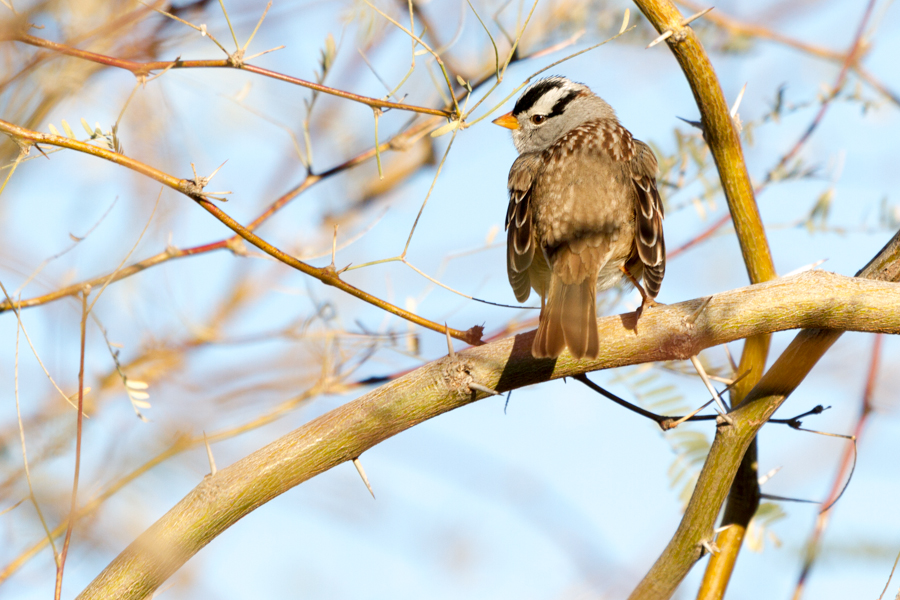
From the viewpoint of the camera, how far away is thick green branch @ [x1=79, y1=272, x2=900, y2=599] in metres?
2.08

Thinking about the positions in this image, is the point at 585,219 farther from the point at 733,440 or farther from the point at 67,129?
the point at 67,129

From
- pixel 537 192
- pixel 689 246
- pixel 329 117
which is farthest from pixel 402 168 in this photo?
pixel 689 246

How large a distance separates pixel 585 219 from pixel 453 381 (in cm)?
146

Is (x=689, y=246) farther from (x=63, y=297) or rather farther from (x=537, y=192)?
(x=63, y=297)

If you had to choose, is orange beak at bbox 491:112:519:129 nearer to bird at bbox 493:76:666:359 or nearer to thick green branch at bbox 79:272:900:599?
bird at bbox 493:76:666:359

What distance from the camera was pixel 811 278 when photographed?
7.57 feet

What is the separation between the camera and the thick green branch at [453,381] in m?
2.08

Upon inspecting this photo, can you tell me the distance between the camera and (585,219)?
3498mm

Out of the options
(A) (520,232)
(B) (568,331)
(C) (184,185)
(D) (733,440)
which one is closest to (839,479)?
(D) (733,440)

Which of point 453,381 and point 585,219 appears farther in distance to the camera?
point 585,219

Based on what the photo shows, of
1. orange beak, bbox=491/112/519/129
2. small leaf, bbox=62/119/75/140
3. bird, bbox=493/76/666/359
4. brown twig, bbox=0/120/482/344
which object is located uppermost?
orange beak, bbox=491/112/519/129

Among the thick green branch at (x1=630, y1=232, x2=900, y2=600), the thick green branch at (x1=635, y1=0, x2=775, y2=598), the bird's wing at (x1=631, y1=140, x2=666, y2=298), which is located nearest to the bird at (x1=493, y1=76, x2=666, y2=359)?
the bird's wing at (x1=631, y1=140, x2=666, y2=298)

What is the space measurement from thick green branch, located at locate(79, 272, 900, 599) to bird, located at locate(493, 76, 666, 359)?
2.31 feet

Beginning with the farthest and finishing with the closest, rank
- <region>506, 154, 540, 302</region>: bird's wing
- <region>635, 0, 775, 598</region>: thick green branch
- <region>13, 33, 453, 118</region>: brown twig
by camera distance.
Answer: <region>506, 154, 540, 302</region>: bird's wing → <region>635, 0, 775, 598</region>: thick green branch → <region>13, 33, 453, 118</region>: brown twig
